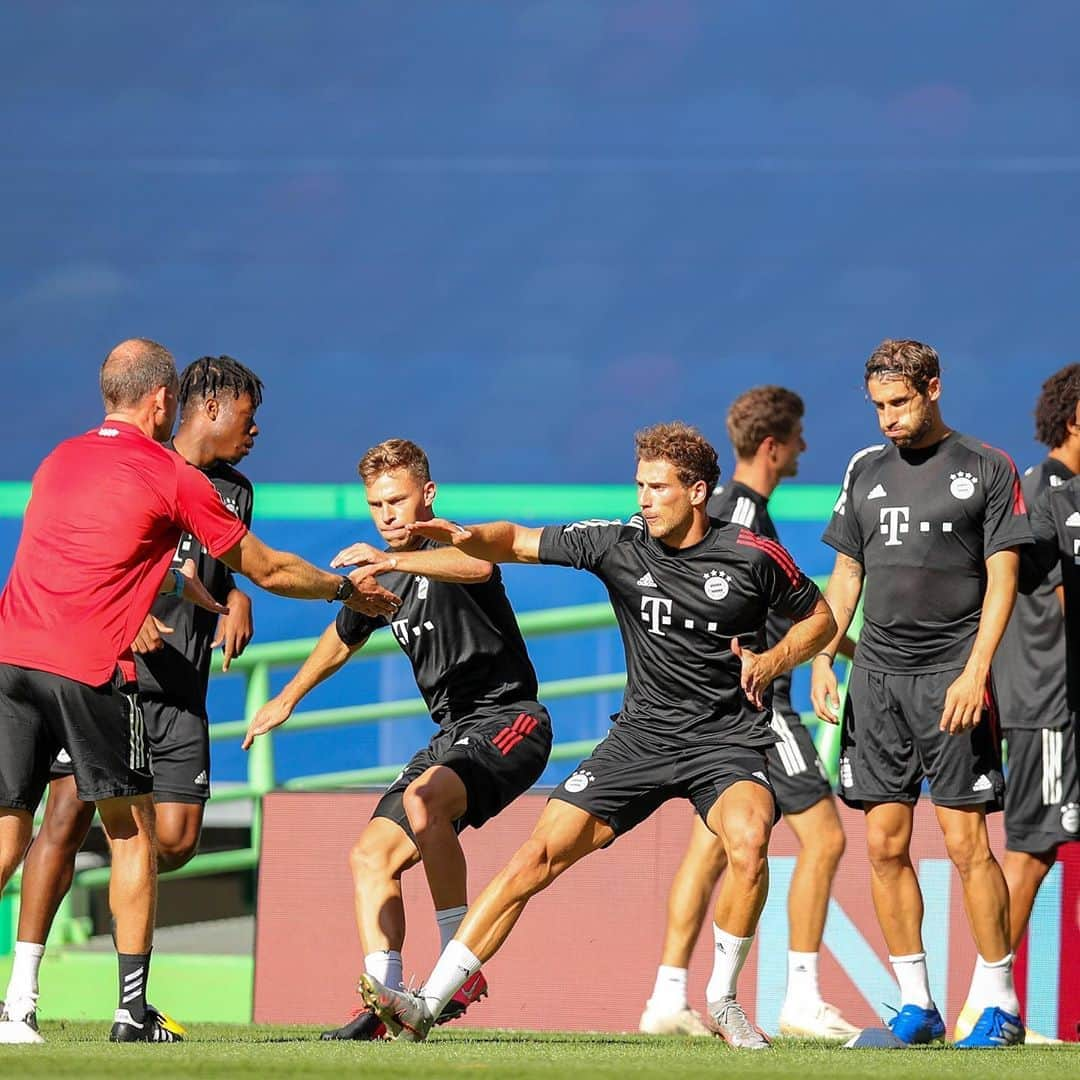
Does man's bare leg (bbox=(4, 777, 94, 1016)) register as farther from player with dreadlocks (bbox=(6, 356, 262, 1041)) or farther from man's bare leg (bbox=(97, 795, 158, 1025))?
player with dreadlocks (bbox=(6, 356, 262, 1041))

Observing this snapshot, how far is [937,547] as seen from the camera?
571 centimetres

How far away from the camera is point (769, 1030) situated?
641cm

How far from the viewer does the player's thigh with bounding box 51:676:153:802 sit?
499 cm

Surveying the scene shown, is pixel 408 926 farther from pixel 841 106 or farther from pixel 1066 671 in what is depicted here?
pixel 841 106

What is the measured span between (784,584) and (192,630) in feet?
6.76

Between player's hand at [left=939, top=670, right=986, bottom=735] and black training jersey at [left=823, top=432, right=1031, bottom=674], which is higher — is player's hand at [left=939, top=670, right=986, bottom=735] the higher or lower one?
the lower one

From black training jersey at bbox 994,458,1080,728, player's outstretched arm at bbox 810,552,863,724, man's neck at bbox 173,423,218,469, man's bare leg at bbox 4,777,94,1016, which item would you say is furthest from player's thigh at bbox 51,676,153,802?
black training jersey at bbox 994,458,1080,728

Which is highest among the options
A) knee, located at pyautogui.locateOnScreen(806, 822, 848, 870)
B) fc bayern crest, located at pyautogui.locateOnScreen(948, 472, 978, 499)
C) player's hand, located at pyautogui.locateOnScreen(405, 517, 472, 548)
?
fc bayern crest, located at pyautogui.locateOnScreen(948, 472, 978, 499)

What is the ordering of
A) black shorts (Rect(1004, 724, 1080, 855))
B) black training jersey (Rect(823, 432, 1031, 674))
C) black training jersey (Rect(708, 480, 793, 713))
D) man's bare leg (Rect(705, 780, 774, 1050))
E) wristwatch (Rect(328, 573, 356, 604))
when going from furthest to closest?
black training jersey (Rect(708, 480, 793, 713))
black shorts (Rect(1004, 724, 1080, 855))
black training jersey (Rect(823, 432, 1031, 674))
wristwatch (Rect(328, 573, 356, 604))
man's bare leg (Rect(705, 780, 774, 1050))

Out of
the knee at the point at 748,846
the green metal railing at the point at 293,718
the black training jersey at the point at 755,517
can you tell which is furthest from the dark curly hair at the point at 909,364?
the green metal railing at the point at 293,718

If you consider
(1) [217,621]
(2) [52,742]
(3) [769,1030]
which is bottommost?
(3) [769,1030]

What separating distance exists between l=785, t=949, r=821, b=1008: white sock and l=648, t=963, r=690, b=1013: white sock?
34 cm

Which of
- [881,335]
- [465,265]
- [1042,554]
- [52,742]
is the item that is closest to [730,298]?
[881,335]

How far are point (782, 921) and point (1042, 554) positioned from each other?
1.55m
